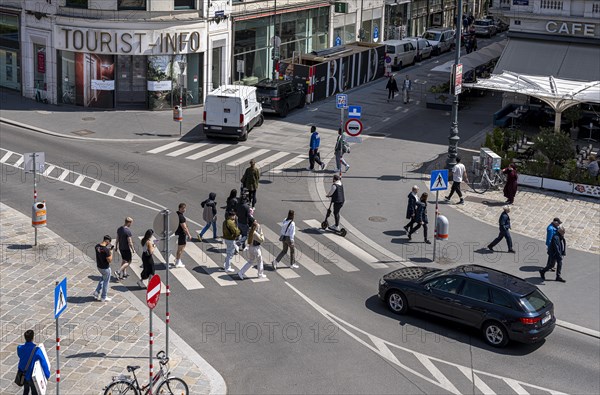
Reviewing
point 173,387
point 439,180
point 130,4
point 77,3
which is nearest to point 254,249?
point 439,180

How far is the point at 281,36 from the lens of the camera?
57.4 meters

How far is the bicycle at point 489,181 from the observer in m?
35.7

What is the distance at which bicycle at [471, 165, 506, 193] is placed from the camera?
117 feet

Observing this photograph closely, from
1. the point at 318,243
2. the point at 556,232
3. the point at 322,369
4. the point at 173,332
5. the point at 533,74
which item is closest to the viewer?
the point at 322,369

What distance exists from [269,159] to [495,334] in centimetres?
1884

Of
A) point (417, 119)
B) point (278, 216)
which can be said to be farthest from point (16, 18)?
point (278, 216)

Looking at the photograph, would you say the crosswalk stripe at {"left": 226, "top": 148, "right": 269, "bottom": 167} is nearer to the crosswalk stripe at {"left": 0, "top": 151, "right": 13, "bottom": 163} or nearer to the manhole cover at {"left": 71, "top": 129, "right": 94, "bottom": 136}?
the manhole cover at {"left": 71, "top": 129, "right": 94, "bottom": 136}

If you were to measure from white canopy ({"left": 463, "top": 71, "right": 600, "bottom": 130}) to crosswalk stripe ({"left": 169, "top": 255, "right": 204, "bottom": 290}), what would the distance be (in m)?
20.3

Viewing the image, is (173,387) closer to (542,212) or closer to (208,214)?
(208,214)

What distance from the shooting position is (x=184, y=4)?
4741cm

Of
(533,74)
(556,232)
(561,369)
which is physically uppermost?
(533,74)

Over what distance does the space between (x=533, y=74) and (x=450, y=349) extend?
28645 mm

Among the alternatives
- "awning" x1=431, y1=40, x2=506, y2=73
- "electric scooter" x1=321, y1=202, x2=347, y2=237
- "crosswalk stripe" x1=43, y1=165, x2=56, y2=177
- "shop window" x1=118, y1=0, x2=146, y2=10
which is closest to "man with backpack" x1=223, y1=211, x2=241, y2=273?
"electric scooter" x1=321, y1=202, x2=347, y2=237

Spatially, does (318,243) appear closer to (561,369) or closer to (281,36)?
(561,369)
